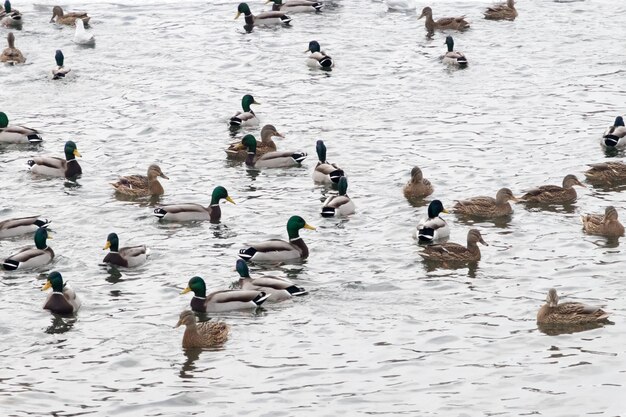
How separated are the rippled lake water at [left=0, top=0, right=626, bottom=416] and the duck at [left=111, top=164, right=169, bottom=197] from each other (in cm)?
28

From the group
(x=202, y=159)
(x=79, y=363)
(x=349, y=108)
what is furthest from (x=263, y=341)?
(x=349, y=108)

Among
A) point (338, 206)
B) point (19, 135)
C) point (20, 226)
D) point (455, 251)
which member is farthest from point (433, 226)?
point (19, 135)

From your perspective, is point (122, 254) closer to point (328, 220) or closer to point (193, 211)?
point (193, 211)

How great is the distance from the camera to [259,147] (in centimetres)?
2855

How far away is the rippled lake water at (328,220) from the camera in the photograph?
1745cm

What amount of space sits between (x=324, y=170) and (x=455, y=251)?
203 inches

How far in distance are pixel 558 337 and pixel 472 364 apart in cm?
162

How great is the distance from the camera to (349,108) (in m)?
31.3

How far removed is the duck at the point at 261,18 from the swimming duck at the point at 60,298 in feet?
65.2

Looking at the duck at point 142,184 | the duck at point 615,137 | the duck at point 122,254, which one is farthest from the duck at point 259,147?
the duck at point 615,137

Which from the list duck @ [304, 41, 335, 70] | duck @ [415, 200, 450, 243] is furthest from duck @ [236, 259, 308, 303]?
duck @ [304, 41, 335, 70]

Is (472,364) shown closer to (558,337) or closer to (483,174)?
(558,337)

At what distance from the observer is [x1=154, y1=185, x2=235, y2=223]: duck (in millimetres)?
24203

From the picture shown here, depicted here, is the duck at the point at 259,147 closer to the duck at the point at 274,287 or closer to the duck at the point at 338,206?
the duck at the point at 338,206
